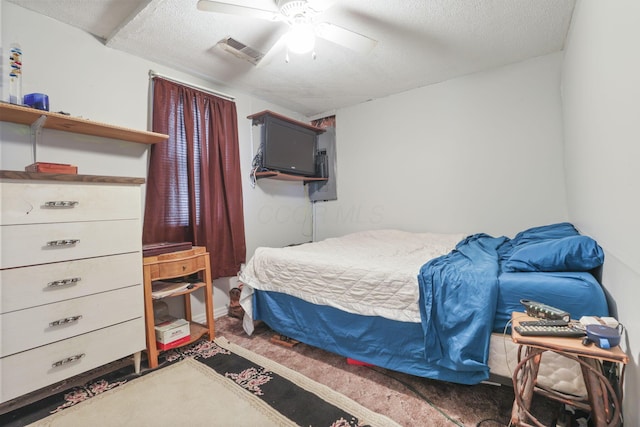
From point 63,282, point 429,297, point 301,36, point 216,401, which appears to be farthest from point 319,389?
point 301,36

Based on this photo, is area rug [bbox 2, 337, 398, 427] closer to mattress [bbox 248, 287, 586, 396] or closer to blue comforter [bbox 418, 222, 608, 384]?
mattress [bbox 248, 287, 586, 396]

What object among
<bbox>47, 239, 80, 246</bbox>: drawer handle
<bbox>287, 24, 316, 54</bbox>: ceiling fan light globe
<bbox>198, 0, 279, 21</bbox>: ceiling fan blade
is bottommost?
<bbox>47, 239, 80, 246</bbox>: drawer handle

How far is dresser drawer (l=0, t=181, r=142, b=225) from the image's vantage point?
1.33m

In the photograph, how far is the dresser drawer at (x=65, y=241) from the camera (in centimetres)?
132

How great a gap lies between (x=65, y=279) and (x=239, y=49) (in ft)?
6.39

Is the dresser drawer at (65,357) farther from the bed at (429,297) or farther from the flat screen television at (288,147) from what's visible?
the flat screen television at (288,147)

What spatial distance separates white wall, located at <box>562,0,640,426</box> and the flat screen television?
2505 millimetres


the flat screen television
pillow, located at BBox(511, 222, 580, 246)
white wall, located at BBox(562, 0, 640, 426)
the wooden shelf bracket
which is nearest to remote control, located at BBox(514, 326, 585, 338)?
white wall, located at BBox(562, 0, 640, 426)

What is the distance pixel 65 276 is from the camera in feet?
4.83

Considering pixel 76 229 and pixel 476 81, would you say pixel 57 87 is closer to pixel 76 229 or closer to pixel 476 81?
pixel 76 229

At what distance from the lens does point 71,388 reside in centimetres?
163

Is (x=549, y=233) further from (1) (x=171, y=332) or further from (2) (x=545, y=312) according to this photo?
(1) (x=171, y=332)

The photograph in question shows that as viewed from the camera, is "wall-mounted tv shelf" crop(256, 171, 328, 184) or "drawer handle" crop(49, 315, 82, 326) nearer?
"drawer handle" crop(49, 315, 82, 326)

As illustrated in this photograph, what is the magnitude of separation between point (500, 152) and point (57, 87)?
360cm
